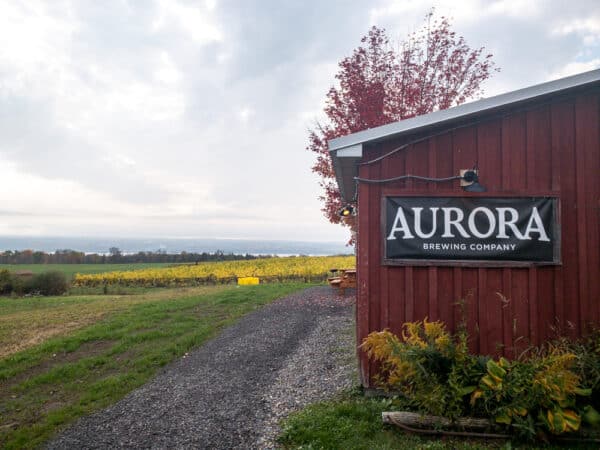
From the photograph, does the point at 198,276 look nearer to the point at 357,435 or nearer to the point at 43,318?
the point at 43,318

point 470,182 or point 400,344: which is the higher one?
point 470,182

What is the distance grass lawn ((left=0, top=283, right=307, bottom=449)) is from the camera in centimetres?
492

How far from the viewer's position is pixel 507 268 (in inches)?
180

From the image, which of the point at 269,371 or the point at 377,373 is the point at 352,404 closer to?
the point at 377,373

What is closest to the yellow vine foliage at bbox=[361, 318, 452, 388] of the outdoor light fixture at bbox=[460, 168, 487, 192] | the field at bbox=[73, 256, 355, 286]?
the outdoor light fixture at bbox=[460, 168, 487, 192]

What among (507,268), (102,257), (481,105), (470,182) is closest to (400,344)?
(507,268)

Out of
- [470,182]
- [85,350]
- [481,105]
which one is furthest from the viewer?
[85,350]

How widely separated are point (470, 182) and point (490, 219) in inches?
19.1

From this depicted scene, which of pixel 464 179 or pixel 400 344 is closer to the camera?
pixel 400 344

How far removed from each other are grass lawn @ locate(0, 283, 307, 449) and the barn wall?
368 centimetres

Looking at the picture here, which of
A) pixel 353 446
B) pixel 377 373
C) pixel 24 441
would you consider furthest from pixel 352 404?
pixel 24 441

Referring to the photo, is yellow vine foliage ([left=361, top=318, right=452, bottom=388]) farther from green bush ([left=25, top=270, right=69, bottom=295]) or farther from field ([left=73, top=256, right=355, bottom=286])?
green bush ([left=25, top=270, right=69, bottom=295])

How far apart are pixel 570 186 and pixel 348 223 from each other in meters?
7.67

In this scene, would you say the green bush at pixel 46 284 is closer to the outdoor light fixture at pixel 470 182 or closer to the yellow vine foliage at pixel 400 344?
the yellow vine foliage at pixel 400 344
